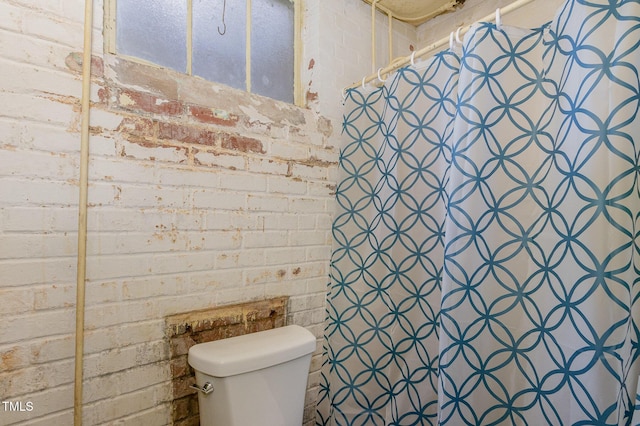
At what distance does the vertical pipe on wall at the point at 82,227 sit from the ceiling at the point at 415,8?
1.27m

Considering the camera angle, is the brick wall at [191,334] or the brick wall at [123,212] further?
the brick wall at [191,334]

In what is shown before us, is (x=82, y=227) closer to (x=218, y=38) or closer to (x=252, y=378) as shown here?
(x=252, y=378)

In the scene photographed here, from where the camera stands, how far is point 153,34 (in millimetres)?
1171

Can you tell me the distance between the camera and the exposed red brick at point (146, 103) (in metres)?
1.03

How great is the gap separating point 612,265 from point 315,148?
106cm

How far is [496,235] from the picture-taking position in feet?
3.20

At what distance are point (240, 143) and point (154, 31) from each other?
471 mm

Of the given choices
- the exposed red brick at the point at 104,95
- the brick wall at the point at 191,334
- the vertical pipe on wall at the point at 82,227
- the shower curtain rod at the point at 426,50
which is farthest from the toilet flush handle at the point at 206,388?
the shower curtain rod at the point at 426,50

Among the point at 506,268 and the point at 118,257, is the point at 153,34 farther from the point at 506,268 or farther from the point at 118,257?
the point at 506,268

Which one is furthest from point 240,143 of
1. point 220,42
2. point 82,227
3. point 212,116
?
point 82,227

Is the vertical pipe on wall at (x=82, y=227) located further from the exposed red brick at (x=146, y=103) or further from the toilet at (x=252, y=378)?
the toilet at (x=252, y=378)

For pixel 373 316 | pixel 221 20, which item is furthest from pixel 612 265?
pixel 221 20

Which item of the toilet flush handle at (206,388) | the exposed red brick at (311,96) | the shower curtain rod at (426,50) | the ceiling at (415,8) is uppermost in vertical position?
the ceiling at (415,8)

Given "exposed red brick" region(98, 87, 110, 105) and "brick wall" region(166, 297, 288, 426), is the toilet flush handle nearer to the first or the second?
"brick wall" region(166, 297, 288, 426)
